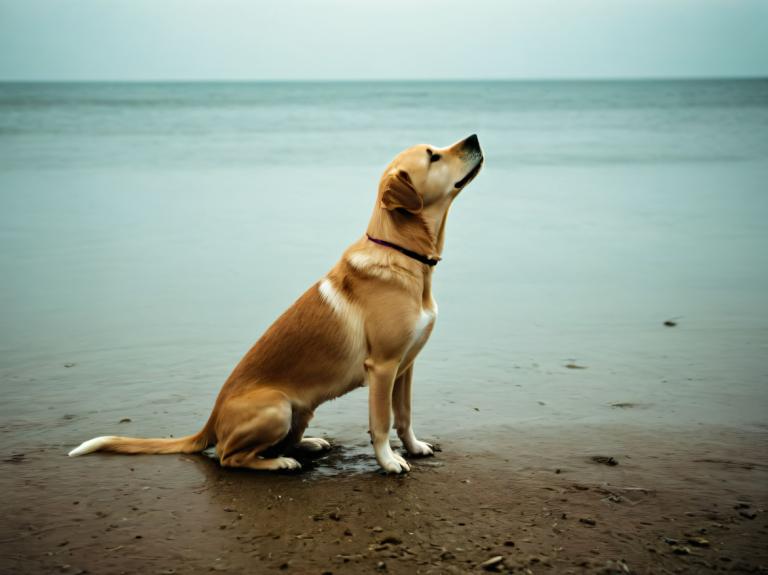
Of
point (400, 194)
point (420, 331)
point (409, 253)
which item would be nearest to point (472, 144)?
point (400, 194)

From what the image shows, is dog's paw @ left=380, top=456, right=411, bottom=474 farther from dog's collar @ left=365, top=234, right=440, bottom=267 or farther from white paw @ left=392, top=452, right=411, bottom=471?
dog's collar @ left=365, top=234, right=440, bottom=267

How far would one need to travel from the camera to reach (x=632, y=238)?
422 inches

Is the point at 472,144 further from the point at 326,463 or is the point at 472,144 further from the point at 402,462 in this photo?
the point at 326,463

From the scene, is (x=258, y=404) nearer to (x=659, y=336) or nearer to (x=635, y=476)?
(x=635, y=476)

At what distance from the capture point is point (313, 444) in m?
4.38

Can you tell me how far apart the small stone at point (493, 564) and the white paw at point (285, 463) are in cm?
134

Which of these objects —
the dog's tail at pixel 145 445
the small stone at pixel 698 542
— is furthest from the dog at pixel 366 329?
the small stone at pixel 698 542

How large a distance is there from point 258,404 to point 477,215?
941 centimetres

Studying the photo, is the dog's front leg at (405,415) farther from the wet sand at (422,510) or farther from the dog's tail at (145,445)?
the dog's tail at (145,445)

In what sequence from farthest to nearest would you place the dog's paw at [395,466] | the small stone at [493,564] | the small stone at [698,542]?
the dog's paw at [395,466] < the small stone at [698,542] < the small stone at [493,564]

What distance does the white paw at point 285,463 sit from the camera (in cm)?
406

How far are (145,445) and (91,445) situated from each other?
0.29 m

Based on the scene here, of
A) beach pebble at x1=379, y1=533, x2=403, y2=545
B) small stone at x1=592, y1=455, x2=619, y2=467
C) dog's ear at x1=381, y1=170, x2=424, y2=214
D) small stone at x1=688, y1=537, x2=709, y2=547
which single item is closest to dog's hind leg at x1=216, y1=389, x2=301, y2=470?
beach pebble at x1=379, y1=533, x2=403, y2=545

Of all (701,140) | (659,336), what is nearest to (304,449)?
(659,336)
